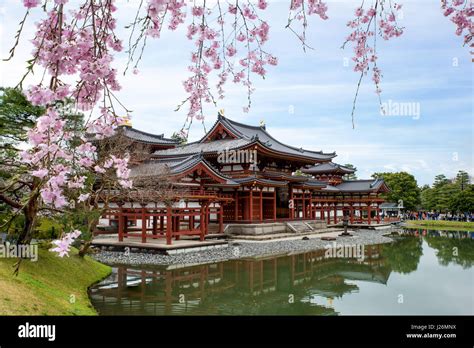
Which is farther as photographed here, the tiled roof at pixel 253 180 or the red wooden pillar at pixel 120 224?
the tiled roof at pixel 253 180

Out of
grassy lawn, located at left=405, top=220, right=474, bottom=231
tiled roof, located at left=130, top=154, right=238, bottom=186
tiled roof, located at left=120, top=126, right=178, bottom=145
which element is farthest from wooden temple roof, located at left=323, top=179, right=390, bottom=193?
tiled roof, located at left=130, top=154, right=238, bottom=186

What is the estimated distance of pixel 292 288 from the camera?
11.4 metres

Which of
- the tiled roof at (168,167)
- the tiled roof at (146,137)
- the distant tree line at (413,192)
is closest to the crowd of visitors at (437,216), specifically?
the distant tree line at (413,192)

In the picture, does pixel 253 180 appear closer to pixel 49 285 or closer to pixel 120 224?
pixel 120 224

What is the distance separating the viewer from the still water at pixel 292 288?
29.7 ft

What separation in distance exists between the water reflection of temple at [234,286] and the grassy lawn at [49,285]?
0.47 meters

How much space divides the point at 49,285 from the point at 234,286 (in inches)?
192

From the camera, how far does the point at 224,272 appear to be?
13.2 m

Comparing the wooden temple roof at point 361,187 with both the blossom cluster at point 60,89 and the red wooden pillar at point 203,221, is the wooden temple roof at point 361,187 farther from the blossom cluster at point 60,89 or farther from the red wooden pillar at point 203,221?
the blossom cluster at point 60,89

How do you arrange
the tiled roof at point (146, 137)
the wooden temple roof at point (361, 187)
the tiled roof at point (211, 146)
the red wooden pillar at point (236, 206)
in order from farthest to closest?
the wooden temple roof at point (361, 187) → the tiled roof at point (211, 146) → the tiled roof at point (146, 137) → the red wooden pillar at point (236, 206)

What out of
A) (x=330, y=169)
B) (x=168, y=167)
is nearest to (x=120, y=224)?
(x=168, y=167)

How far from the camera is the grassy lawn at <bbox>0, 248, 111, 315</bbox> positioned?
6648 millimetres

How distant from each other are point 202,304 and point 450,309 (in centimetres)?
581

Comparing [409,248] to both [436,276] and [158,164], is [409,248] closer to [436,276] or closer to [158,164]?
[436,276]
